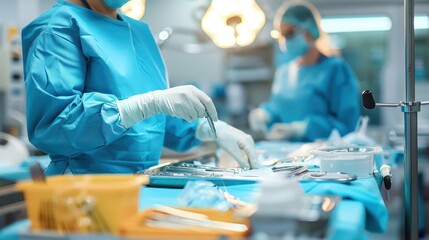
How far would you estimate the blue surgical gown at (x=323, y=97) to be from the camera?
321 cm

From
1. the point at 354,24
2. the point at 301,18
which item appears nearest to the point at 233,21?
the point at 301,18

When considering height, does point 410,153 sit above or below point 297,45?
below

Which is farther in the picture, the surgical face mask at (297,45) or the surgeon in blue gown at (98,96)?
the surgical face mask at (297,45)

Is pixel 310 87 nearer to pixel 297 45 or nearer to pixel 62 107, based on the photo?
pixel 297 45

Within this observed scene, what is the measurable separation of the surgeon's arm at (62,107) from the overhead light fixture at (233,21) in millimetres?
1332

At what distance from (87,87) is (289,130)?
2.02m

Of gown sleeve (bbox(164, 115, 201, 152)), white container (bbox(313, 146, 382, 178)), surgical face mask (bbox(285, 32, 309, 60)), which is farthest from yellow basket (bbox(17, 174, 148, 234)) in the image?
surgical face mask (bbox(285, 32, 309, 60))

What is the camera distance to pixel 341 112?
3229 mm

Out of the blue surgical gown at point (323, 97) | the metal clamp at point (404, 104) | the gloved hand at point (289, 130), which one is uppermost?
the metal clamp at point (404, 104)

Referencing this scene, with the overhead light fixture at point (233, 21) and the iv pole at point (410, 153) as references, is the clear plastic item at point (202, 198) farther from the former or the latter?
the overhead light fixture at point (233, 21)

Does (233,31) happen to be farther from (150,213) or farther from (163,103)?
(150,213)

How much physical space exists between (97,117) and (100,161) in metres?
0.25

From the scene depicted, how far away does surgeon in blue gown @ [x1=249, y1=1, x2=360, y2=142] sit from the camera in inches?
127

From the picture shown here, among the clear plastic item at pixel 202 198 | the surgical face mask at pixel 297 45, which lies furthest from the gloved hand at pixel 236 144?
the surgical face mask at pixel 297 45
